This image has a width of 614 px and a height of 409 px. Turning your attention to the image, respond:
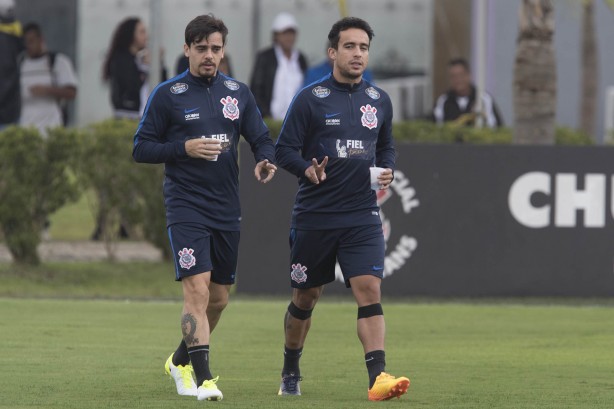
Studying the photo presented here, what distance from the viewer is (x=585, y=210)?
1552 cm

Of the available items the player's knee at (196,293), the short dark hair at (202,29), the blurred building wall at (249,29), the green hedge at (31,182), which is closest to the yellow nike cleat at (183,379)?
the player's knee at (196,293)

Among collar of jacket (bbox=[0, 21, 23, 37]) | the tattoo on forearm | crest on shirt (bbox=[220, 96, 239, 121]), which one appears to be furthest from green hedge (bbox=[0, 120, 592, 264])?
the tattoo on forearm

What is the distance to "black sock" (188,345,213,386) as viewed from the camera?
865 cm

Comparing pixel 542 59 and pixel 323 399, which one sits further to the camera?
pixel 542 59

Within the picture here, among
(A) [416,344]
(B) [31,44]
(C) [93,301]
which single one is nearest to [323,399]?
(A) [416,344]

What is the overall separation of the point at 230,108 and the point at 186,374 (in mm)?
1506

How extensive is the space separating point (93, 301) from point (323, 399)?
6402 mm

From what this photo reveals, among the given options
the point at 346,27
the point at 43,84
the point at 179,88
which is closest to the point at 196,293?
the point at 179,88

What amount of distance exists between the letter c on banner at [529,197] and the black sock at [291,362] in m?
6.68

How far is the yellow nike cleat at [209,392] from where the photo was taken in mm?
8508

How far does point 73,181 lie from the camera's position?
16500mm

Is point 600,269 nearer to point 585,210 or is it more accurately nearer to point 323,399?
point 585,210

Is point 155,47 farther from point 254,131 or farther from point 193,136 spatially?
point 193,136

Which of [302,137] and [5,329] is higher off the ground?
[302,137]
